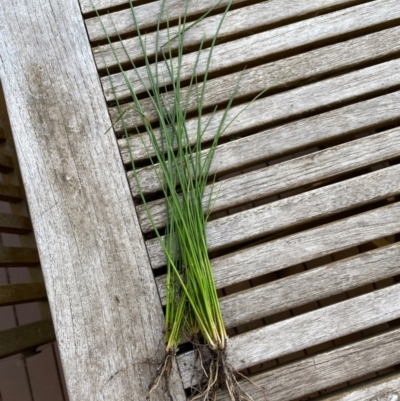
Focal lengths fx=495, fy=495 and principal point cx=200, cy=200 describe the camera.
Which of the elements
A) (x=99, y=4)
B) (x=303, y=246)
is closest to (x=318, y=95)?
(x=303, y=246)

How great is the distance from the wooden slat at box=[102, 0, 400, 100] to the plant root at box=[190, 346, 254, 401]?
2.05 feet

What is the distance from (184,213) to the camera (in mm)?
1059

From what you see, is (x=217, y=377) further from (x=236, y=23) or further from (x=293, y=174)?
(x=236, y=23)

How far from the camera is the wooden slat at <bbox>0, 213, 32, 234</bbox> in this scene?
1.35 m

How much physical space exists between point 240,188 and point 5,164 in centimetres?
78

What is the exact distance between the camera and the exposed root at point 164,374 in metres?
0.97

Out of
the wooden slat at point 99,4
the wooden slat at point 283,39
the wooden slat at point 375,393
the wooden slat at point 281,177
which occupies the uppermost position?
the wooden slat at point 99,4

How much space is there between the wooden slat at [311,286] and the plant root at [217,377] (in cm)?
10

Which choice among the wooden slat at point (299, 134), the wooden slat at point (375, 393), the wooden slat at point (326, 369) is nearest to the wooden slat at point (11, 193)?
the wooden slat at point (299, 134)

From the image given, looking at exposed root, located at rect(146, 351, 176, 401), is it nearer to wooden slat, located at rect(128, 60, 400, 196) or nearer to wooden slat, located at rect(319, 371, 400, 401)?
wooden slat, located at rect(319, 371, 400, 401)

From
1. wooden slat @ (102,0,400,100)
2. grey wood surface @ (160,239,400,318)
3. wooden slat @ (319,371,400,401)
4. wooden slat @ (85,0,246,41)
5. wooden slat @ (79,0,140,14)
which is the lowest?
wooden slat @ (319,371,400,401)

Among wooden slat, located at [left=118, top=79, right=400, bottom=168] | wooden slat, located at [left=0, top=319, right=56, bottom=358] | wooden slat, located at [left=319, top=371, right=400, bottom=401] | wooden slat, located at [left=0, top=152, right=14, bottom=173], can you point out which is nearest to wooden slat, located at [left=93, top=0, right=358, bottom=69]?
wooden slat, located at [left=118, top=79, right=400, bottom=168]

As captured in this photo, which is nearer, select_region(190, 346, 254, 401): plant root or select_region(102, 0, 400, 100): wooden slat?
select_region(190, 346, 254, 401): plant root

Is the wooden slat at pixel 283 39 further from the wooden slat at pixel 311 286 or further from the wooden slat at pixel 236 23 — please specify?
the wooden slat at pixel 311 286
